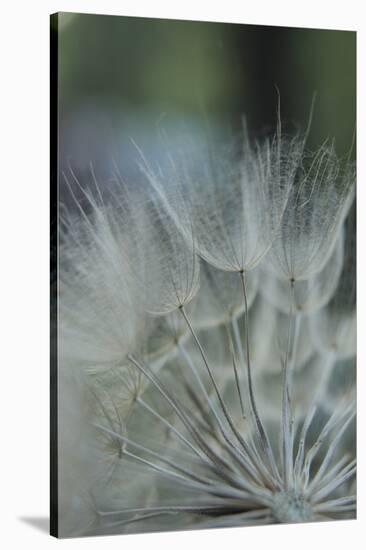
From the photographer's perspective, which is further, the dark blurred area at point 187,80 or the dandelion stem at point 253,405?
the dandelion stem at point 253,405

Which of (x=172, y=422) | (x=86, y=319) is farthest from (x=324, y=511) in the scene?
(x=86, y=319)

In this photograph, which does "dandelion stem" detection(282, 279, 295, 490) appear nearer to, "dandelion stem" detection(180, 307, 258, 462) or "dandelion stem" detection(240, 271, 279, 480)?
"dandelion stem" detection(240, 271, 279, 480)

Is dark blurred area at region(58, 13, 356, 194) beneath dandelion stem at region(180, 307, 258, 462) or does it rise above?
above

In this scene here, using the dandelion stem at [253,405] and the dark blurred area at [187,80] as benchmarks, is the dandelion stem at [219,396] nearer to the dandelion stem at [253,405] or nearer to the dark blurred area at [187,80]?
the dandelion stem at [253,405]

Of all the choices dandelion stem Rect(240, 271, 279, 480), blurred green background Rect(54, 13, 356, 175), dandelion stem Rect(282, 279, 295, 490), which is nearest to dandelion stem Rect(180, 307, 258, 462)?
dandelion stem Rect(240, 271, 279, 480)

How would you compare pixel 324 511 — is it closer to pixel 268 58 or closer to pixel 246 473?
pixel 246 473

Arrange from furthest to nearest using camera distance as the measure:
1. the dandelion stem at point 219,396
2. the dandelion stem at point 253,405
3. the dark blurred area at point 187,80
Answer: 1. the dandelion stem at point 253,405
2. the dandelion stem at point 219,396
3. the dark blurred area at point 187,80

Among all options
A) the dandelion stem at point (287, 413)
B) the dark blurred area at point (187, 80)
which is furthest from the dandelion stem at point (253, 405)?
the dark blurred area at point (187, 80)

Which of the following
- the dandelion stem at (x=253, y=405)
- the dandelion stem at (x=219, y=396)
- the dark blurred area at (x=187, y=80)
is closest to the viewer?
the dark blurred area at (x=187, y=80)
